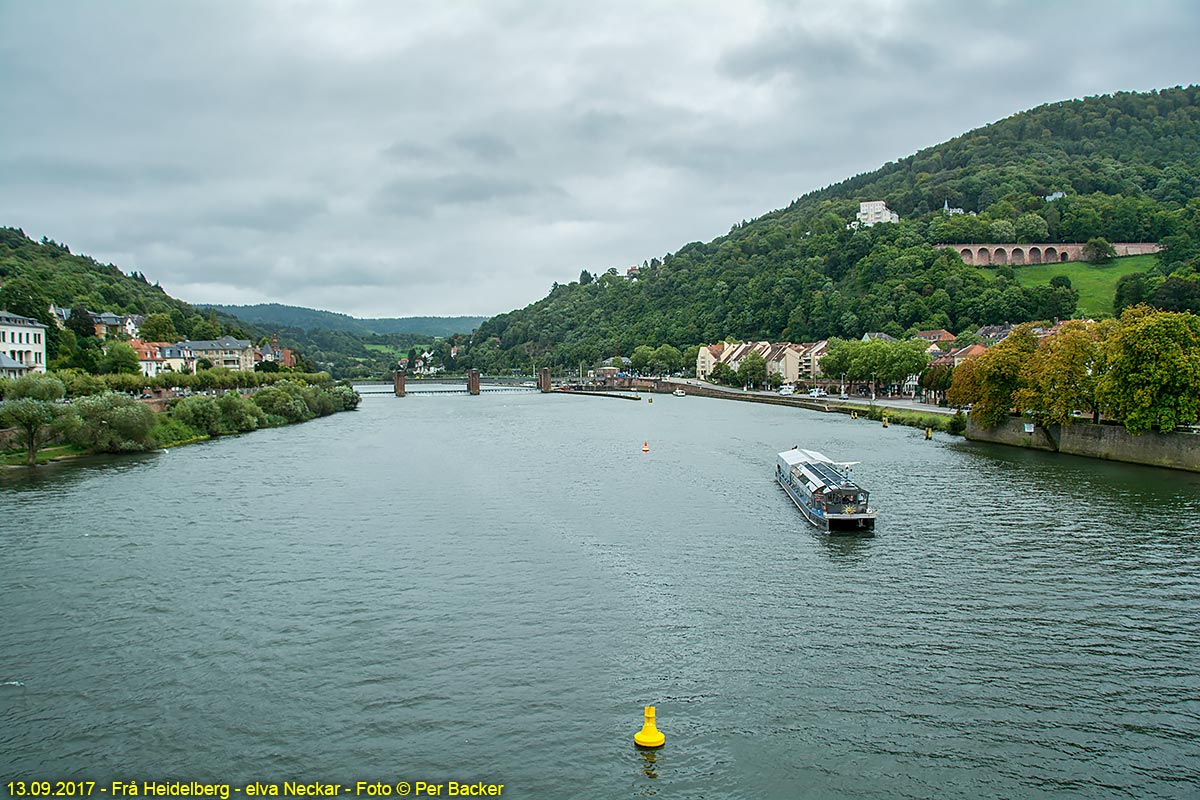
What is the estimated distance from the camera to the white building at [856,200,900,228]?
577 feet

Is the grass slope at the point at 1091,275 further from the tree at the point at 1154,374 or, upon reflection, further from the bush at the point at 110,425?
the bush at the point at 110,425

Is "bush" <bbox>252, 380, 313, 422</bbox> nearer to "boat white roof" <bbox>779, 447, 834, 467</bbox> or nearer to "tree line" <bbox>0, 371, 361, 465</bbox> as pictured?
"tree line" <bbox>0, 371, 361, 465</bbox>

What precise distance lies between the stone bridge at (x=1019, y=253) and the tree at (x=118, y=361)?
121419 mm

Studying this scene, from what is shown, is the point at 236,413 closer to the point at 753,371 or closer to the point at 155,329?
the point at 155,329

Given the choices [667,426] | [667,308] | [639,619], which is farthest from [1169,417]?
[667,308]

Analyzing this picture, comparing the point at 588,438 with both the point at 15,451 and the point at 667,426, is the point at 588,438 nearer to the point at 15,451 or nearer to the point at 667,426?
the point at 667,426

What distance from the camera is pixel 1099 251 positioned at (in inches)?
5153

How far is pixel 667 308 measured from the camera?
190250 millimetres

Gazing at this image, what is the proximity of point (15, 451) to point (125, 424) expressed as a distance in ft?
19.3

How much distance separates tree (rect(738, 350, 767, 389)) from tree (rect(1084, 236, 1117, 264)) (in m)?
57.1

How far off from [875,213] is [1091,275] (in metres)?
58.3

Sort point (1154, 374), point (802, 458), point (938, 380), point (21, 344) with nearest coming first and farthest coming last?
1. point (802, 458)
2. point (1154, 374)
3. point (21, 344)
4. point (938, 380)

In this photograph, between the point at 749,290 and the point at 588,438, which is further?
Answer: the point at 749,290

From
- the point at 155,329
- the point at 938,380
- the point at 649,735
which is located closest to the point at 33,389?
the point at 649,735
